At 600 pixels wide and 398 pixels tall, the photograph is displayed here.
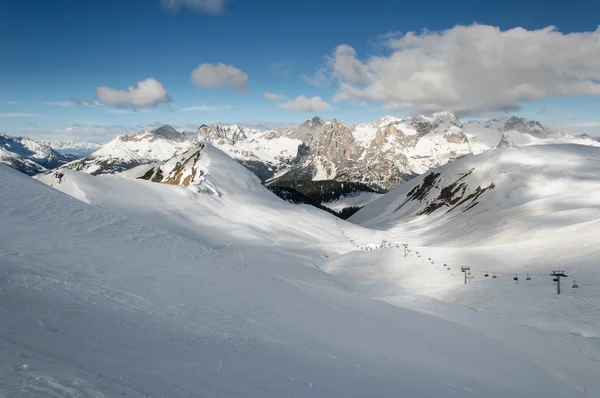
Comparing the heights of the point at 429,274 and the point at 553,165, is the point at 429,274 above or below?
below

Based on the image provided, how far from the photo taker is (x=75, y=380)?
8562 mm

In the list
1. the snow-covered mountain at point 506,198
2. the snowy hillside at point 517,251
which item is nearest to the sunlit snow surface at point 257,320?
the snowy hillside at point 517,251

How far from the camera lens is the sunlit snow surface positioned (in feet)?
36.6

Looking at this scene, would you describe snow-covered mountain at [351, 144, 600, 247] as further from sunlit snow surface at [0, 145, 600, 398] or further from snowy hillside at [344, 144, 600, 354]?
sunlit snow surface at [0, 145, 600, 398]

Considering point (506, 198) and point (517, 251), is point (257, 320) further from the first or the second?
point (506, 198)

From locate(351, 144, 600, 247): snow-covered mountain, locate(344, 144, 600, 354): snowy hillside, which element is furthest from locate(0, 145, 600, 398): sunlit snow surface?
locate(351, 144, 600, 247): snow-covered mountain

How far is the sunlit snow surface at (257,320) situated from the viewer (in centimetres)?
1115

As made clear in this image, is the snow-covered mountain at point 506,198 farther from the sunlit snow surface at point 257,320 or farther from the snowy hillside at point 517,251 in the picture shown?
the sunlit snow surface at point 257,320

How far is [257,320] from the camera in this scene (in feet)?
63.9

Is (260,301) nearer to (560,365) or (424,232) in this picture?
(560,365)

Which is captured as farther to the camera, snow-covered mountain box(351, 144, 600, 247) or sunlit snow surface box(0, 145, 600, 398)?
snow-covered mountain box(351, 144, 600, 247)

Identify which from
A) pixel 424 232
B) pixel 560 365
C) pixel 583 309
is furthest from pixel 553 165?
pixel 560 365

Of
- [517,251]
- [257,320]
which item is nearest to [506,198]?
[517,251]

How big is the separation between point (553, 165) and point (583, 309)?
126607mm
